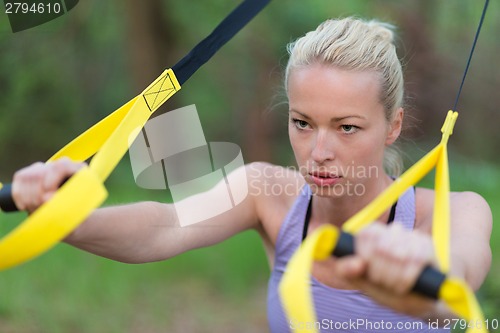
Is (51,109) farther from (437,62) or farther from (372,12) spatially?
(437,62)

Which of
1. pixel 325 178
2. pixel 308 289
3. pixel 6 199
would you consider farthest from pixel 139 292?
pixel 308 289

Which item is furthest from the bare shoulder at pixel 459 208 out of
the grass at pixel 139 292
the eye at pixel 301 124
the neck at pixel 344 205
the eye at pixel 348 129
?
the grass at pixel 139 292

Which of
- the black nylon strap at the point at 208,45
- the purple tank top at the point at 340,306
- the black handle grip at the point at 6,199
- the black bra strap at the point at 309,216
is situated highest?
the black nylon strap at the point at 208,45

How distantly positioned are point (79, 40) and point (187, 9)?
73.9 inches

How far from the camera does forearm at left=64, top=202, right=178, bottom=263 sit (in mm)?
1638

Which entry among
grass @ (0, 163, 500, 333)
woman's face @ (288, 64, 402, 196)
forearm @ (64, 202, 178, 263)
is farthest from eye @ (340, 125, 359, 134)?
grass @ (0, 163, 500, 333)

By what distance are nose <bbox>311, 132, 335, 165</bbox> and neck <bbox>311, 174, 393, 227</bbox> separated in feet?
0.90

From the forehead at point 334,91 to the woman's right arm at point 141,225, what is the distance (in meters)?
0.40

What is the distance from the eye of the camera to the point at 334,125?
1851 mm

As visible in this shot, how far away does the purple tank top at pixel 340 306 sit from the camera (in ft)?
6.63

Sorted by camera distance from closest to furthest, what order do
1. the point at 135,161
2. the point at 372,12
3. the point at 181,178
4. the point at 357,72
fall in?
the point at 357,72 → the point at 135,161 → the point at 181,178 → the point at 372,12

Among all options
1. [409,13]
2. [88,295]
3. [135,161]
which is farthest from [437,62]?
[135,161]

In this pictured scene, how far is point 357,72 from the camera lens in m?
1.93

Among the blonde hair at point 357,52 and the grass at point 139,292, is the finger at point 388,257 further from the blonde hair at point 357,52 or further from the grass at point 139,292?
the grass at point 139,292
